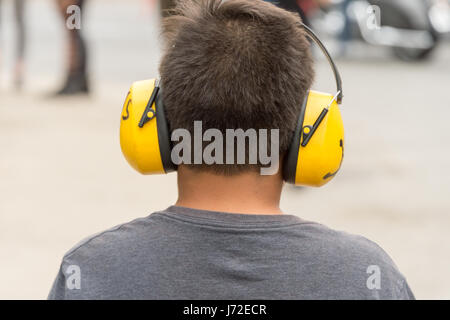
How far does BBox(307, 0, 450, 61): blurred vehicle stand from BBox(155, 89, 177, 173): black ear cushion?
11921 mm

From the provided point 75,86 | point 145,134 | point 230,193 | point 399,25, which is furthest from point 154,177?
point 399,25

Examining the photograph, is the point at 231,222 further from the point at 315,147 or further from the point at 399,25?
the point at 399,25

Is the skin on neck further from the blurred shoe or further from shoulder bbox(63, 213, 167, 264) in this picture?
the blurred shoe

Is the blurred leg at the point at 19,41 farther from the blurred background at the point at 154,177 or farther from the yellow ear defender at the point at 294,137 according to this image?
the yellow ear defender at the point at 294,137

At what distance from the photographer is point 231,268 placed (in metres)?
1.52

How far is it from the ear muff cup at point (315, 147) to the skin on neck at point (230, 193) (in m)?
0.10

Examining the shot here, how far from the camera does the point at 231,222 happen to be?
1.58 m

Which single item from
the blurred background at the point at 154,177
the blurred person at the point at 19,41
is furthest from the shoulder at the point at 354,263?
the blurred person at the point at 19,41

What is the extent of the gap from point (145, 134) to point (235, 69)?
1.01 feet

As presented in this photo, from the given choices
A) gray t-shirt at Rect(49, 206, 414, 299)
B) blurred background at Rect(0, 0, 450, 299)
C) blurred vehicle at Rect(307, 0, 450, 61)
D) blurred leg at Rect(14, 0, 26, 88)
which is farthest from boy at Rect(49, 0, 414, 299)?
blurred vehicle at Rect(307, 0, 450, 61)

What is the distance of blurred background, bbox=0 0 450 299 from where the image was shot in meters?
5.05

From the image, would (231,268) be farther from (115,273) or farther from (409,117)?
(409,117)

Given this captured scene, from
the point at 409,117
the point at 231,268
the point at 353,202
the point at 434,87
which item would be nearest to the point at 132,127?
the point at 231,268
